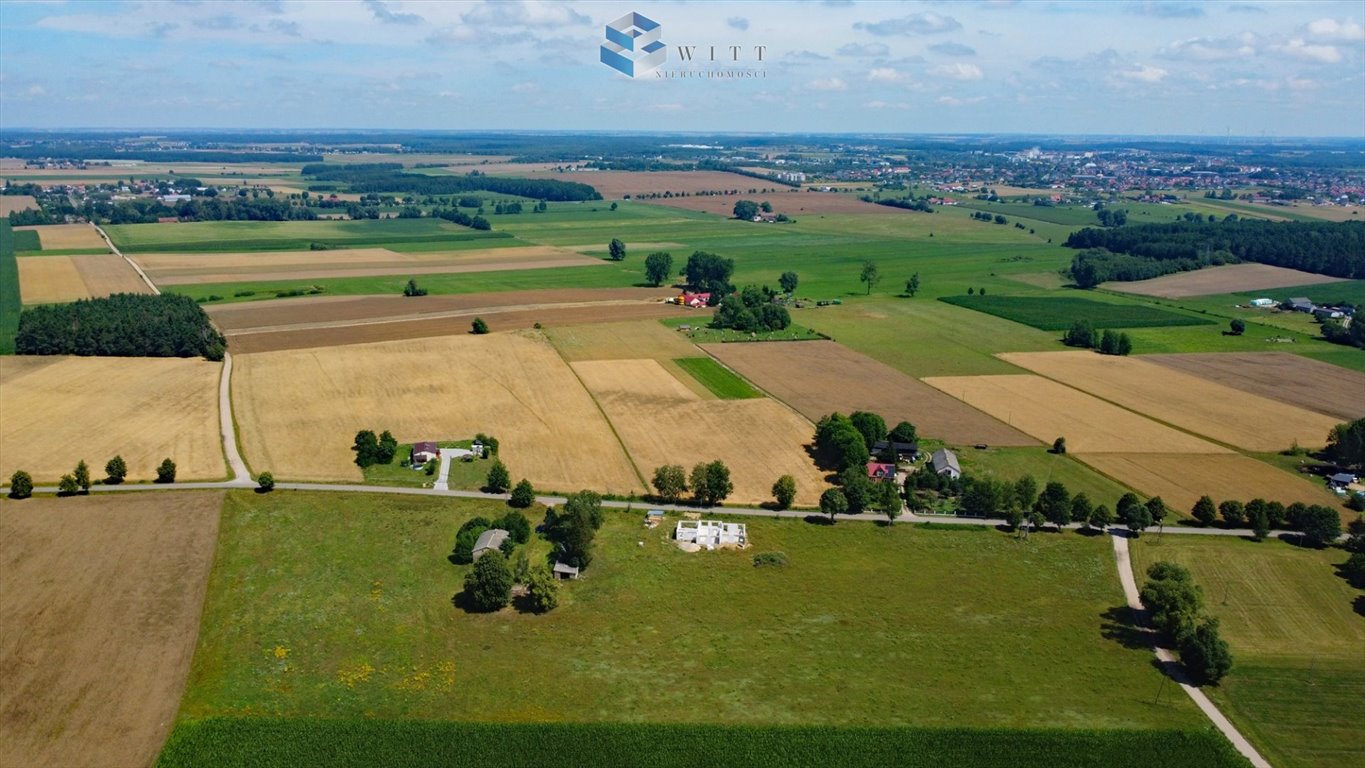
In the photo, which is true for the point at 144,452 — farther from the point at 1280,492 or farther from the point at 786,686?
the point at 1280,492

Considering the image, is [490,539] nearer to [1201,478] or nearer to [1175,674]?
[1175,674]

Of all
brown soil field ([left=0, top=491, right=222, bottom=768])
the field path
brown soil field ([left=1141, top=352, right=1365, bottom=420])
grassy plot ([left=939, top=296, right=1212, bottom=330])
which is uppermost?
grassy plot ([left=939, top=296, right=1212, bottom=330])

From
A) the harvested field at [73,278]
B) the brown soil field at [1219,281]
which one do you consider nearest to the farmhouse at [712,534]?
the harvested field at [73,278]

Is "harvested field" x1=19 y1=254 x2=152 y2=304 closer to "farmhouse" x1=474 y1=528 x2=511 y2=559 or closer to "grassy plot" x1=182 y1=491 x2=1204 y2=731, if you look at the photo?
"grassy plot" x1=182 y1=491 x2=1204 y2=731

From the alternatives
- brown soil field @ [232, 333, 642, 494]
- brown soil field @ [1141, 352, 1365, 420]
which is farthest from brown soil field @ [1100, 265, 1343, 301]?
brown soil field @ [232, 333, 642, 494]

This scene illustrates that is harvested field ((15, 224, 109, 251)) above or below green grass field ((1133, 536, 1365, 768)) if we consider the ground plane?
above

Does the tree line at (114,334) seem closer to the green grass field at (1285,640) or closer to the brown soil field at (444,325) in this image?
the brown soil field at (444,325)
